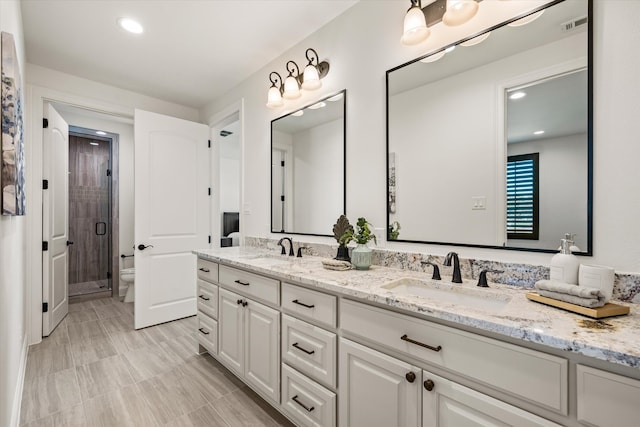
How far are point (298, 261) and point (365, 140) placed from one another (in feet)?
3.07

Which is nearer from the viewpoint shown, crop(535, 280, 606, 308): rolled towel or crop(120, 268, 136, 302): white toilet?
crop(535, 280, 606, 308): rolled towel

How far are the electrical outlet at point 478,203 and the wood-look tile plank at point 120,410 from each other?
214 cm

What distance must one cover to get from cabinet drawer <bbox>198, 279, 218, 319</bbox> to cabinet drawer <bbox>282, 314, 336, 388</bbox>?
85cm

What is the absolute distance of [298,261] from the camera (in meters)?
2.01

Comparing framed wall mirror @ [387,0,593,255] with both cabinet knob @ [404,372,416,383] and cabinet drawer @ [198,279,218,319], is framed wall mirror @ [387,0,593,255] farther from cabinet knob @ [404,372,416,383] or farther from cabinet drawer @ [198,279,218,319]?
cabinet drawer @ [198,279,218,319]

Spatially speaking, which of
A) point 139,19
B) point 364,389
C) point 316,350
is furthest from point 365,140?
point 139,19

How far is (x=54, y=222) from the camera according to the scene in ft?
10.1

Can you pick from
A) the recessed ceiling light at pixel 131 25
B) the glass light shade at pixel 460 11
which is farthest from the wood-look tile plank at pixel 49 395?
the glass light shade at pixel 460 11

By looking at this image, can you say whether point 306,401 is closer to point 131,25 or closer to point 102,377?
point 102,377

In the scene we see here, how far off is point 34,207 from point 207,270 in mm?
1928

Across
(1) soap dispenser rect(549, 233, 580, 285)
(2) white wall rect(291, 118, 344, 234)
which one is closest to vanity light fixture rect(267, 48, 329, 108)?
(2) white wall rect(291, 118, 344, 234)

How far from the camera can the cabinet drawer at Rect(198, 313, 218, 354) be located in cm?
221

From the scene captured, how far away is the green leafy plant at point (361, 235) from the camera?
5.59 feet

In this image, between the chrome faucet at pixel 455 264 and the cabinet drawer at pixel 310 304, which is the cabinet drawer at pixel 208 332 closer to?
the cabinet drawer at pixel 310 304
